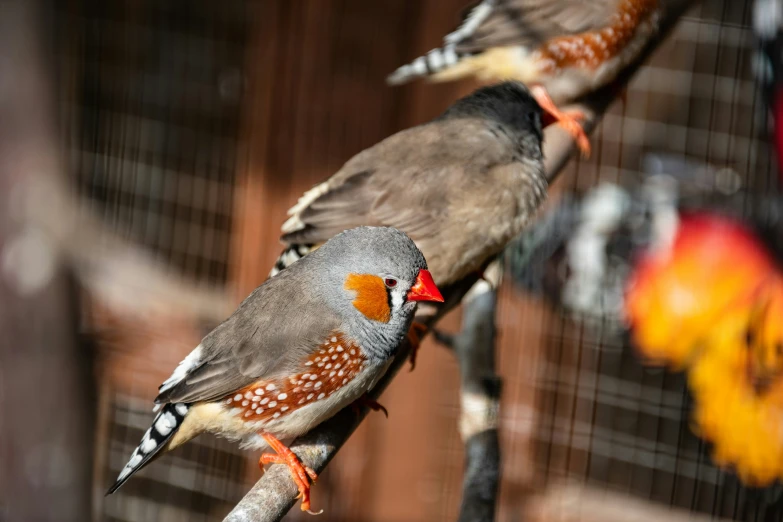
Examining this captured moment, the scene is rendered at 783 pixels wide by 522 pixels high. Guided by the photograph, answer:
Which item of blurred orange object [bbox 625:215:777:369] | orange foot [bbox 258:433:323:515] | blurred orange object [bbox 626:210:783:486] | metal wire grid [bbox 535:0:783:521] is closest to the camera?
orange foot [bbox 258:433:323:515]

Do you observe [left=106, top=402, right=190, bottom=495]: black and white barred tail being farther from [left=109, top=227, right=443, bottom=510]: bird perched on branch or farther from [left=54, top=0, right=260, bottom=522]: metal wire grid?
[left=54, top=0, right=260, bottom=522]: metal wire grid

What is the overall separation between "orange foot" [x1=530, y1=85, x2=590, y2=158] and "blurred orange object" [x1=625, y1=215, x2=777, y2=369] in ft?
3.54

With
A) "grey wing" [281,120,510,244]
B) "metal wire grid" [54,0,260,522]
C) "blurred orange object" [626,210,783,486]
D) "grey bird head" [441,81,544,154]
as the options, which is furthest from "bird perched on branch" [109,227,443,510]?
"metal wire grid" [54,0,260,522]

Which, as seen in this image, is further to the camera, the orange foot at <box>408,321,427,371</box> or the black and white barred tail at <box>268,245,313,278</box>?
the black and white barred tail at <box>268,245,313,278</box>

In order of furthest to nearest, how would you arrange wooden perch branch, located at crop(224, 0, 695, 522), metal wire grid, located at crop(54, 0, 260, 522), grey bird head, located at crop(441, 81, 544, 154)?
metal wire grid, located at crop(54, 0, 260, 522) → grey bird head, located at crop(441, 81, 544, 154) → wooden perch branch, located at crop(224, 0, 695, 522)

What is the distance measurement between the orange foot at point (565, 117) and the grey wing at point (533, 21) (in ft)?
0.43

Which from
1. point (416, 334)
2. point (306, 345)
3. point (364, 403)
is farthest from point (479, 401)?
point (306, 345)

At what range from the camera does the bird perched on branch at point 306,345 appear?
5.77 ft

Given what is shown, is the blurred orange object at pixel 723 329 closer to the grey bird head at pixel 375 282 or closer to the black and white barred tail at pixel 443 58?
the black and white barred tail at pixel 443 58

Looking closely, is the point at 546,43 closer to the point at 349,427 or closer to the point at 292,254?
the point at 292,254

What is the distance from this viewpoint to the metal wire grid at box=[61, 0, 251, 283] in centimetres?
401

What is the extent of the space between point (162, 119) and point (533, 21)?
2.07 metres

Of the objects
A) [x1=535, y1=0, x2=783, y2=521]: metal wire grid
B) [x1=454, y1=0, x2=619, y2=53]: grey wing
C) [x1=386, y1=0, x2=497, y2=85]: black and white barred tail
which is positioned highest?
[x1=454, y1=0, x2=619, y2=53]: grey wing

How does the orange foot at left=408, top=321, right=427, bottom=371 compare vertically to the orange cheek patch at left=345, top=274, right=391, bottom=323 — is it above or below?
below
